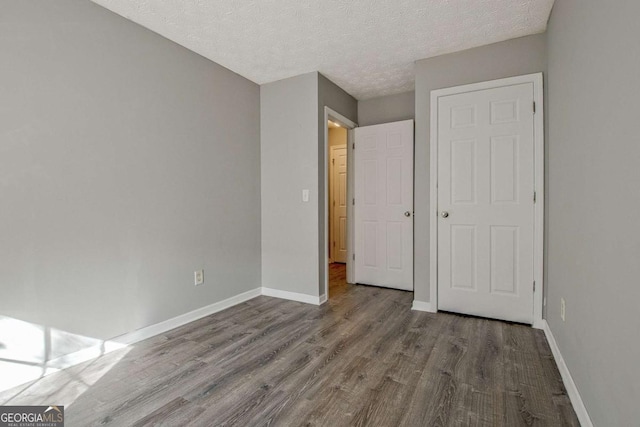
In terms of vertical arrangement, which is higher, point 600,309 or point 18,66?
point 18,66

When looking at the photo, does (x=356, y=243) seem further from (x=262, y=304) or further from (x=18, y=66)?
(x=18, y=66)

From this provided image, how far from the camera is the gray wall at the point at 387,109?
3.97m

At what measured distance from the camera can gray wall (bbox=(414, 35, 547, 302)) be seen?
8.54ft

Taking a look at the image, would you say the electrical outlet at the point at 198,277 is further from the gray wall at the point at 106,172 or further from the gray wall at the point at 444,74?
the gray wall at the point at 444,74

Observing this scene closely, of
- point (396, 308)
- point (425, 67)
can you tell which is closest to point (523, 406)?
point (396, 308)

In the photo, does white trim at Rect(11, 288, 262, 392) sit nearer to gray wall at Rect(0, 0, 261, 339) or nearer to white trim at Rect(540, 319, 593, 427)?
gray wall at Rect(0, 0, 261, 339)

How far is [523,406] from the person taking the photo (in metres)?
1.57

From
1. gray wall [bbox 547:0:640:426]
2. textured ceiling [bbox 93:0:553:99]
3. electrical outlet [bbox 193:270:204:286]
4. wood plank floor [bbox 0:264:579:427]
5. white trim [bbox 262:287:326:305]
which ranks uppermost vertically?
textured ceiling [bbox 93:0:553:99]

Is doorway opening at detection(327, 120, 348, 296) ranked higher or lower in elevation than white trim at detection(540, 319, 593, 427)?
higher

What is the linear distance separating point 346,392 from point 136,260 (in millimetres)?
1848

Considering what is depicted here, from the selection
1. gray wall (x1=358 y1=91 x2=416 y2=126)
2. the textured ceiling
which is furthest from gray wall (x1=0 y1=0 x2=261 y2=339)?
gray wall (x1=358 y1=91 x2=416 y2=126)

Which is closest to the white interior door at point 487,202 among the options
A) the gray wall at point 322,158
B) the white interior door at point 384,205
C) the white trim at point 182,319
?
the white interior door at point 384,205

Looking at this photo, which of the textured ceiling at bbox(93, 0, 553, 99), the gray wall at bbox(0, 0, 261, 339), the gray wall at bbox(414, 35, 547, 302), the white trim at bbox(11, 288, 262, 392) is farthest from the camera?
the gray wall at bbox(414, 35, 547, 302)

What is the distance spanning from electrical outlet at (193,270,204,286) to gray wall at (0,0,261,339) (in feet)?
0.20
